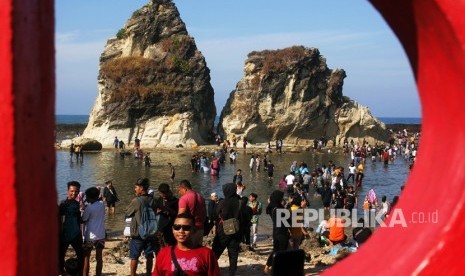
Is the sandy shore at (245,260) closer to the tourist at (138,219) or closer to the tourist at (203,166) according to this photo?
the tourist at (138,219)

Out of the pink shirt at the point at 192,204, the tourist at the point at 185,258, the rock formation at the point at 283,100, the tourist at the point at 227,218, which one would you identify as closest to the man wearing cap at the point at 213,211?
the tourist at the point at 227,218

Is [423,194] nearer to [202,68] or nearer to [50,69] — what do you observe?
[50,69]

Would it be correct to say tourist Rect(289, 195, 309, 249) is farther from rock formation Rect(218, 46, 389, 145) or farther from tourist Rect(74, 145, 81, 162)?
rock formation Rect(218, 46, 389, 145)

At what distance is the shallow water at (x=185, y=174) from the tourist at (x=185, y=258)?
10565 mm

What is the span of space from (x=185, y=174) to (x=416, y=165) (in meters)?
28.1

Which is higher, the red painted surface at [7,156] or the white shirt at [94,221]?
the red painted surface at [7,156]

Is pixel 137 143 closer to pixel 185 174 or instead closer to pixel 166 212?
pixel 185 174

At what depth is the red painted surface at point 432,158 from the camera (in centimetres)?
149

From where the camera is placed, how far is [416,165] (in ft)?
5.54

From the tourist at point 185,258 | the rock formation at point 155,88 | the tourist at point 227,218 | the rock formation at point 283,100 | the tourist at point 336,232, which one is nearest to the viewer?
the tourist at point 185,258

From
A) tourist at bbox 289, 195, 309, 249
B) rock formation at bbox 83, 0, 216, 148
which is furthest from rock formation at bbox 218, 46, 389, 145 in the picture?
tourist at bbox 289, 195, 309, 249

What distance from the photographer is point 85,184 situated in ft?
82.7

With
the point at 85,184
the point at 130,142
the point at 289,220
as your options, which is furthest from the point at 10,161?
the point at 130,142

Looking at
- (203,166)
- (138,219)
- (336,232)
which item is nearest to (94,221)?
(138,219)
